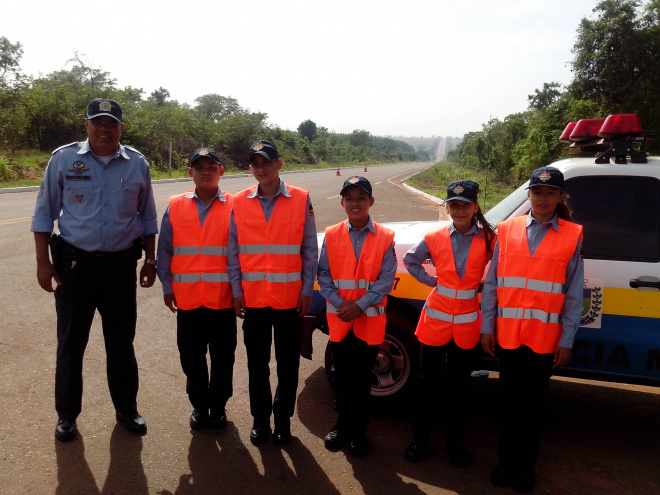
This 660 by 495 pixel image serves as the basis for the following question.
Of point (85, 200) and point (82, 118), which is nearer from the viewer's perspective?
point (85, 200)

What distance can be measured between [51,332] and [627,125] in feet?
16.7

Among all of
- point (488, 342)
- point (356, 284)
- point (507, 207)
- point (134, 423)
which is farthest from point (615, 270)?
point (134, 423)

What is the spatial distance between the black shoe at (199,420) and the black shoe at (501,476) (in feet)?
5.90

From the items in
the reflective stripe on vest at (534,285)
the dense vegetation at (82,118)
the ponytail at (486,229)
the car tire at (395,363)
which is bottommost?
the car tire at (395,363)

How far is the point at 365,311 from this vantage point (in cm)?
317

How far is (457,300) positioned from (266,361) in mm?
1248

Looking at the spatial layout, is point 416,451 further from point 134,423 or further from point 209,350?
point 134,423

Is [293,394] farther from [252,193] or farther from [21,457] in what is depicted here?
[21,457]

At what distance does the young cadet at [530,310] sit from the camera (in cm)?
281

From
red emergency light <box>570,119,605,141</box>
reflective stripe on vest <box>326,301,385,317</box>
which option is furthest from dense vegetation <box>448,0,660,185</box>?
reflective stripe on vest <box>326,301,385,317</box>

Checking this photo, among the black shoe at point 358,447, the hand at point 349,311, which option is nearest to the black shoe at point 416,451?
the black shoe at point 358,447

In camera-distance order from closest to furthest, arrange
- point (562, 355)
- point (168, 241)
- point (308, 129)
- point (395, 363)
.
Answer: point (562, 355), point (168, 241), point (395, 363), point (308, 129)

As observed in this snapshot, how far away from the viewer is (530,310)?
284 cm

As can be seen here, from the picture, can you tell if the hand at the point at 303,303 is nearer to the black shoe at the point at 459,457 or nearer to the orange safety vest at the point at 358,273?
the orange safety vest at the point at 358,273
